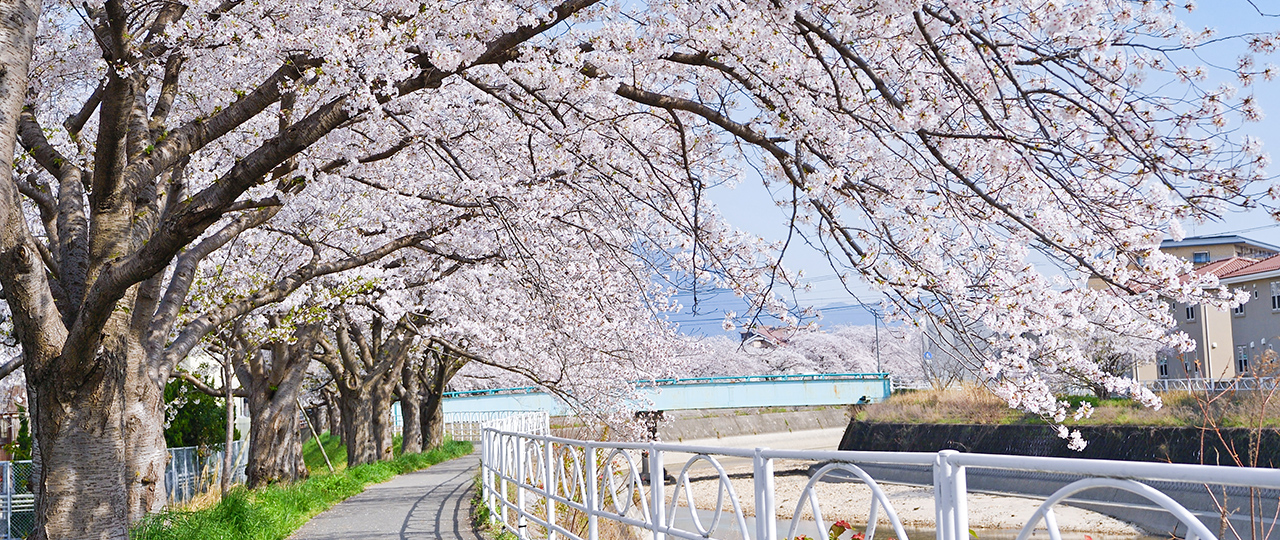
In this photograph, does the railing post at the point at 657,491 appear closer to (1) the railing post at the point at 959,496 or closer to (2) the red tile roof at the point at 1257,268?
(1) the railing post at the point at 959,496

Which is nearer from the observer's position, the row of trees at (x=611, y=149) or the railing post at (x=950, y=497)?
the railing post at (x=950, y=497)

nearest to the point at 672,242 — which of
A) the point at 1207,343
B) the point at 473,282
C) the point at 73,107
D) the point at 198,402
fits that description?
the point at 73,107

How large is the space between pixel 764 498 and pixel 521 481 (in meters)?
5.64

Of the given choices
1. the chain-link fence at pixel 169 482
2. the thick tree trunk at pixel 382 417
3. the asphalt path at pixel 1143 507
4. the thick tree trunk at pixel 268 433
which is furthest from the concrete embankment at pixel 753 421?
the thick tree trunk at pixel 268 433

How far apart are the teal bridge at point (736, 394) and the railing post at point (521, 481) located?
32325mm

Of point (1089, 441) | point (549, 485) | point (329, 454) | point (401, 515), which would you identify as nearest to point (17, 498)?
point (401, 515)

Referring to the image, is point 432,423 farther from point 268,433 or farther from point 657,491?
point 657,491

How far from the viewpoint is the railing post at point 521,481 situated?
962cm

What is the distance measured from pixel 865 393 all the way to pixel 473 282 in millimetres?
35626

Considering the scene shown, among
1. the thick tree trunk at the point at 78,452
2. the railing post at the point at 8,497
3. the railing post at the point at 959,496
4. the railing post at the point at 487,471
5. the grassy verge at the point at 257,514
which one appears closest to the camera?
the railing post at the point at 959,496

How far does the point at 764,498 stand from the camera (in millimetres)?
4566

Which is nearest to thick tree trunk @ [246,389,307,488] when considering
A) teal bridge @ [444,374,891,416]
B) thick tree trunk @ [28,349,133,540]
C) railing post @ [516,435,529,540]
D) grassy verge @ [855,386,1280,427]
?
railing post @ [516,435,529,540]

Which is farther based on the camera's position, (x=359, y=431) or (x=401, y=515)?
(x=359, y=431)

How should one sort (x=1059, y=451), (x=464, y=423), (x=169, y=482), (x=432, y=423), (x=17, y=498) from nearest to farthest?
(x=17, y=498), (x=169, y=482), (x=1059, y=451), (x=432, y=423), (x=464, y=423)
